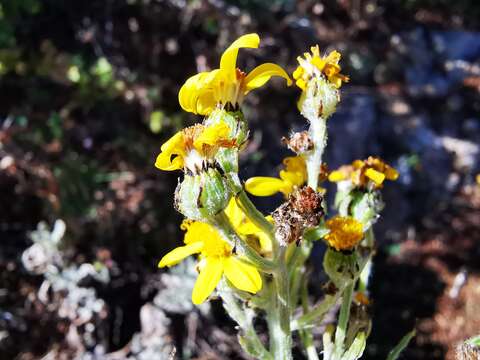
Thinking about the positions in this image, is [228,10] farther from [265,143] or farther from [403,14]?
[403,14]

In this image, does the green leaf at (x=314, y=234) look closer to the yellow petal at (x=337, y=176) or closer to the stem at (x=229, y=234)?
the stem at (x=229, y=234)

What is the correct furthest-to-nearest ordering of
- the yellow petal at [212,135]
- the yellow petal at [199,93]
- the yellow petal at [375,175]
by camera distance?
the yellow petal at [375,175]
the yellow petal at [199,93]
the yellow petal at [212,135]

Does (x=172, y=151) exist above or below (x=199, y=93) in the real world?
below

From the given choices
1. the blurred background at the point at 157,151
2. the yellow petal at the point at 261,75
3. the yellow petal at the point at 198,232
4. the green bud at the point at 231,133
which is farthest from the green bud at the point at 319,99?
the blurred background at the point at 157,151

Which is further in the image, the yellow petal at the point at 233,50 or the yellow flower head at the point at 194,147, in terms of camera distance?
the yellow petal at the point at 233,50

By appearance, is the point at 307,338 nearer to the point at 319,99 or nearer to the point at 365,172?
the point at 365,172

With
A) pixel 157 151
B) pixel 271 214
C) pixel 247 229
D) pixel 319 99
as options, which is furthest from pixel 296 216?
pixel 157 151
